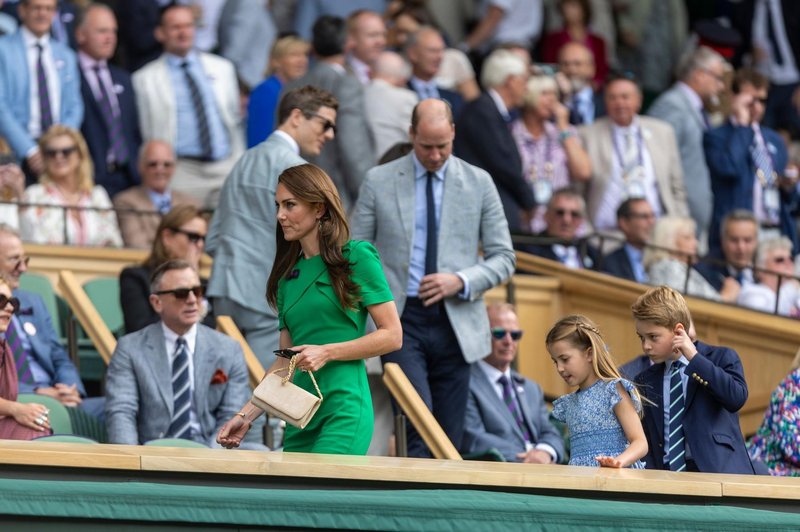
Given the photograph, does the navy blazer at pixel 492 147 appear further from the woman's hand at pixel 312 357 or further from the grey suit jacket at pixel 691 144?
the woman's hand at pixel 312 357

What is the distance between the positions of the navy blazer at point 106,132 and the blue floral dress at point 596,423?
5.78 metres

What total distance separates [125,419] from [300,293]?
1.97 meters

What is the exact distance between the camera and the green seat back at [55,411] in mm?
8133

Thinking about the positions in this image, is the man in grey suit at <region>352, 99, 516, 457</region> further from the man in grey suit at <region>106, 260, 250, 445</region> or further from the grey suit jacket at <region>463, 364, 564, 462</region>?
the man in grey suit at <region>106, 260, 250, 445</region>

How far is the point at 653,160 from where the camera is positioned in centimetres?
1331

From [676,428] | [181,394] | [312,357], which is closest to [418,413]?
[181,394]

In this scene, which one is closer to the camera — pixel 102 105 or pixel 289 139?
pixel 289 139

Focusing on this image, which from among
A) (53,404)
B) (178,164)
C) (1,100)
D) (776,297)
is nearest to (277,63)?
(178,164)

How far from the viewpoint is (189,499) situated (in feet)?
17.7

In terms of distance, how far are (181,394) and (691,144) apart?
6555 mm

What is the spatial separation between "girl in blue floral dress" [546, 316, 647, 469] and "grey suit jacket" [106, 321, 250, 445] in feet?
6.49

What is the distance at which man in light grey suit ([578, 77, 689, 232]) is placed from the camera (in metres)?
13.1

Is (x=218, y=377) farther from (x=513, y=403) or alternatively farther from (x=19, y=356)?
(x=513, y=403)

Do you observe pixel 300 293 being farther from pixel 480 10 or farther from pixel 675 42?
pixel 675 42
